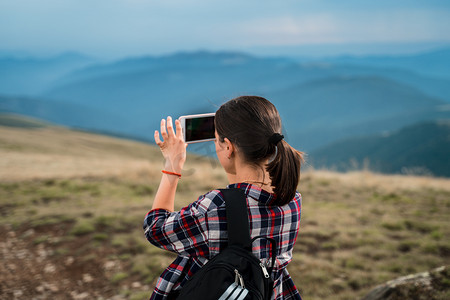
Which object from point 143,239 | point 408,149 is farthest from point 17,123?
point 408,149

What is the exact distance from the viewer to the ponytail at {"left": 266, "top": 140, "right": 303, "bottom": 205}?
166 centimetres

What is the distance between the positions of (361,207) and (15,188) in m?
9.58

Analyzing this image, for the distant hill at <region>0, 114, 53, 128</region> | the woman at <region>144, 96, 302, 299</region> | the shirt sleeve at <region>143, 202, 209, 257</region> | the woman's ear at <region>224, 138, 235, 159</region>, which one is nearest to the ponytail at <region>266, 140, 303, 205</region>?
the woman at <region>144, 96, 302, 299</region>

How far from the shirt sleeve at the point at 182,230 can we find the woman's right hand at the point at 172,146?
254mm

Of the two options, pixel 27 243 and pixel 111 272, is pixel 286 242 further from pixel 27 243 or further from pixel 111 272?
pixel 27 243

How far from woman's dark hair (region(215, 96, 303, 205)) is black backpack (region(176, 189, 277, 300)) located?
0.74ft

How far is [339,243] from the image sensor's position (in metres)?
6.29

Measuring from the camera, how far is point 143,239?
6562mm

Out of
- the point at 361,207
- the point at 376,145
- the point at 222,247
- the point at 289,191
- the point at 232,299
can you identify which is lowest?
the point at 376,145

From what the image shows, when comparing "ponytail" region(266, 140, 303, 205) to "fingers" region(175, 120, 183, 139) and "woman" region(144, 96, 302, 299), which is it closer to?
"woman" region(144, 96, 302, 299)

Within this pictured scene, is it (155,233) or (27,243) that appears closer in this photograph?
(155,233)

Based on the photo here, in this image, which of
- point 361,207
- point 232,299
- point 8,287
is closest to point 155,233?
point 232,299

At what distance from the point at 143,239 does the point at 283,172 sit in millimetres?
5422

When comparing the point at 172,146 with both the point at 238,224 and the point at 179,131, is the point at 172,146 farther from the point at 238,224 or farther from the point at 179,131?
the point at 238,224
